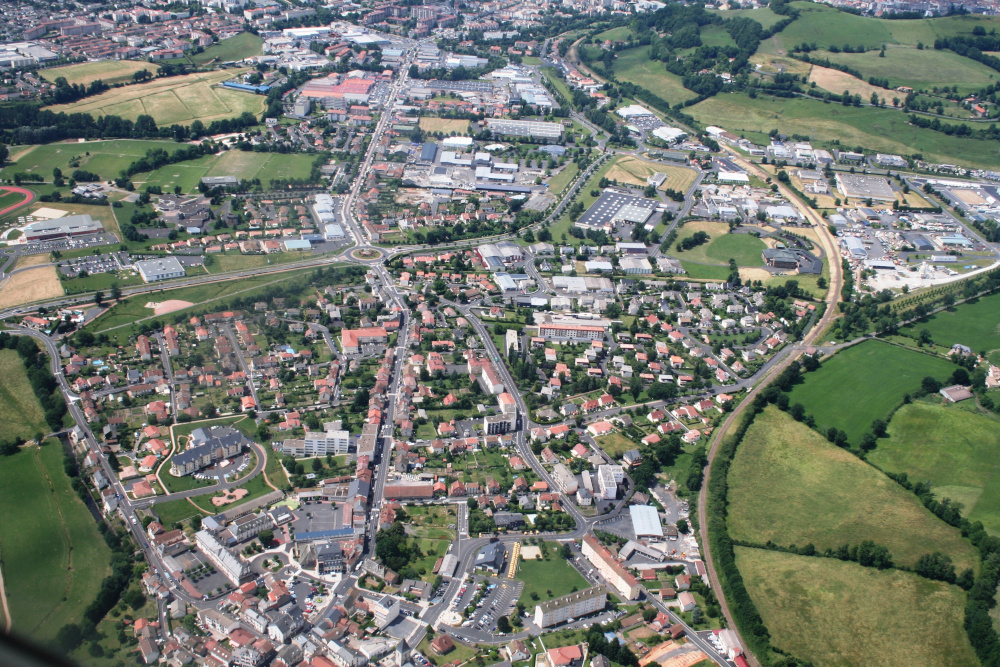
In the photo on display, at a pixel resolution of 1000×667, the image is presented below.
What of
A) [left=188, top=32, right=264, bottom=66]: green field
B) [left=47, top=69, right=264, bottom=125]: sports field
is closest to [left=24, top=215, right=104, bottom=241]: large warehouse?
[left=47, top=69, right=264, bottom=125]: sports field

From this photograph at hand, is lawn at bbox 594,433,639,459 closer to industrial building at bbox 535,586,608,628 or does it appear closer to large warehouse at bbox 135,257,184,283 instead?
industrial building at bbox 535,586,608,628

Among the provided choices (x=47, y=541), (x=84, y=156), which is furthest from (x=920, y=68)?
(x=47, y=541)

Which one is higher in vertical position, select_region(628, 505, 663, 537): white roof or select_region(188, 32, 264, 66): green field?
select_region(188, 32, 264, 66): green field

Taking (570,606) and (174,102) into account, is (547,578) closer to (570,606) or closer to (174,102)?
(570,606)

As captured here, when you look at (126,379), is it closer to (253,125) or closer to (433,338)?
(433,338)

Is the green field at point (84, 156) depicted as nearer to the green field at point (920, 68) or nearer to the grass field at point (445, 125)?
the grass field at point (445, 125)

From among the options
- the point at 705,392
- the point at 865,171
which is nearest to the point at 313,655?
the point at 705,392

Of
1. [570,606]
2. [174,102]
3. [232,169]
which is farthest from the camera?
[174,102]
